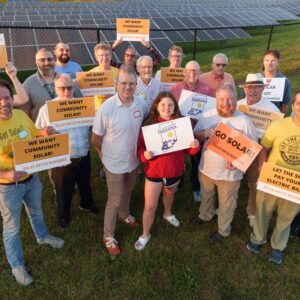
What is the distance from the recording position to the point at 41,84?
4.46 metres

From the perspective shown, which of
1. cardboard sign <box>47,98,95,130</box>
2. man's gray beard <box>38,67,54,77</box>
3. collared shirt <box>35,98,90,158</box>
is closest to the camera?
cardboard sign <box>47,98,95,130</box>

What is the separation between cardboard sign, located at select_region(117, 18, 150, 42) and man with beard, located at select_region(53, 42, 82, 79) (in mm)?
1525

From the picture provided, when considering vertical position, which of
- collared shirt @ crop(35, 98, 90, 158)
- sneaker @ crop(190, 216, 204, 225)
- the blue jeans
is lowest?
sneaker @ crop(190, 216, 204, 225)

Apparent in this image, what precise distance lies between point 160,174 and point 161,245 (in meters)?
1.26

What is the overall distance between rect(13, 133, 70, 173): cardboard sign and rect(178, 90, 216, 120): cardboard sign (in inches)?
79.7

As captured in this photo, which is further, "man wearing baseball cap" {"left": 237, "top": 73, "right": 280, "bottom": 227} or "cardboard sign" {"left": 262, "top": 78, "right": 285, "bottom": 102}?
"cardboard sign" {"left": 262, "top": 78, "right": 285, "bottom": 102}

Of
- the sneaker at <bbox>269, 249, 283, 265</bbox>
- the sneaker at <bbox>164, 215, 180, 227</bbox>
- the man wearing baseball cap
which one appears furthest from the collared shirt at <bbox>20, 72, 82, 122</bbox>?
the sneaker at <bbox>269, 249, 283, 265</bbox>

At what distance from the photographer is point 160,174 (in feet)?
13.5

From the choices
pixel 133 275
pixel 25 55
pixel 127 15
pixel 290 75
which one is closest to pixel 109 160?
pixel 133 275

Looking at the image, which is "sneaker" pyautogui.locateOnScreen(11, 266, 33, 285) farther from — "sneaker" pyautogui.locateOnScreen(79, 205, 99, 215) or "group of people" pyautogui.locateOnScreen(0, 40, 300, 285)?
"sneaker" pyautogui.locateOnScreen(79, 205, 99, 215)

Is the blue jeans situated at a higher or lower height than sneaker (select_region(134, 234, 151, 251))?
higher

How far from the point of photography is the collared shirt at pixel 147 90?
5.11 m

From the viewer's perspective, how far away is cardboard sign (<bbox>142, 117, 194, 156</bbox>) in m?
3.88

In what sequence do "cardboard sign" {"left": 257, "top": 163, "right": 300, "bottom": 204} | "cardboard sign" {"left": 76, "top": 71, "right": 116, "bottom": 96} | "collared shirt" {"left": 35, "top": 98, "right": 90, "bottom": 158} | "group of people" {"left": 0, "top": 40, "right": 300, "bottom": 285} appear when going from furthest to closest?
1. "cardboard sign" {"left": 76, "top": 71, "right": 116, "bottom": 96}
2. "collared shirt" {"left": 35, "top": 98, "right": 90, "bottom": 158}
3. "cardboard sign" {"left": 257, "top": 163, "right": 300, "bottom": 204}
4. "group of people" {"left": 0, "top": 40, "right": 300, "bottom": 285}
